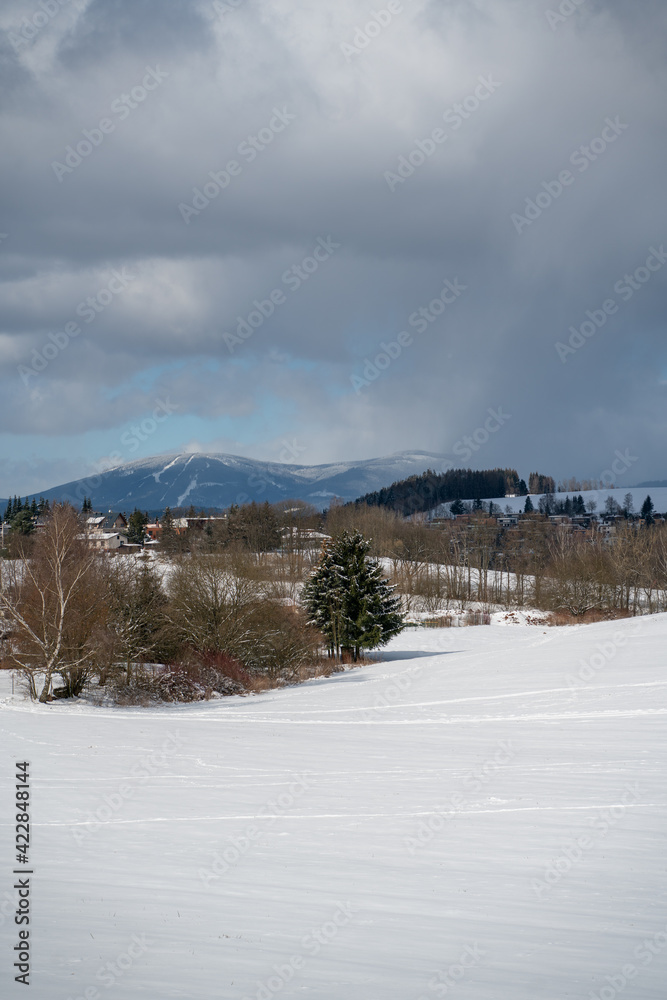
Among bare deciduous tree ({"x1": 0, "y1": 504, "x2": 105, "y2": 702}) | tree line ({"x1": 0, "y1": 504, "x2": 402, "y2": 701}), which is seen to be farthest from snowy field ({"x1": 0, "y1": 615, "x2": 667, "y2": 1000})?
tree line ({"x1": 0, "y1": 504, "x2": 402, "y2": 701})

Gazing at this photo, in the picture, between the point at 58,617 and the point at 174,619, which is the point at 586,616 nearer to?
the point at 174,619

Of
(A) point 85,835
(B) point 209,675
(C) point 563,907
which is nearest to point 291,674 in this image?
(B) point 209,675

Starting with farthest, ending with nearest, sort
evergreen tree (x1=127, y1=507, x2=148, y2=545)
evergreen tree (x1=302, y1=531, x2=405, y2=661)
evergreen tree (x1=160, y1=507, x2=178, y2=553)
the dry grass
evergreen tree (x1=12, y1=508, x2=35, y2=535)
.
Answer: evergreen tree (x1=127, y1=507, x2=148, y2=545), evergreen tree (x1=12, y1=508, x2=35, y2=535), evergreen tree (x1=160, y1=507, x2=178, y2=553), the dry grass, evergreen tree (x1=302, y1=531, x2=405, y2=661)

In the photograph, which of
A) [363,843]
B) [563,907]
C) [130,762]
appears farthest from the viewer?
[130,762]

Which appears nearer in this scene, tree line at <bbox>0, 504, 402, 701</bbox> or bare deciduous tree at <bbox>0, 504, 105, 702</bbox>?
bare deciduous tree at <bbox>0, 504, 105, 702</bbox>

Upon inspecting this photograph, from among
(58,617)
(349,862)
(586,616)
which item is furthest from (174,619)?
(586,616)

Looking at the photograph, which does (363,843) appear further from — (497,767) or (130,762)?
(130,762)

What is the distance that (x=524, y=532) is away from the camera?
463ft

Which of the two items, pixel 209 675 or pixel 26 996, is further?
pixel 209 675

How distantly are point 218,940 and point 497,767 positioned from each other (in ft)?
28.0

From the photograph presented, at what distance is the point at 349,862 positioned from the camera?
917 cm

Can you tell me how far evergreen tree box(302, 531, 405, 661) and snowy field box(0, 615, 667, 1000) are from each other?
1214 inches

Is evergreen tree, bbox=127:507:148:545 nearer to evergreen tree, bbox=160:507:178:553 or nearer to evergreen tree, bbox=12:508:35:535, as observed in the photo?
evergreen tree, bbox=160:507:178:553

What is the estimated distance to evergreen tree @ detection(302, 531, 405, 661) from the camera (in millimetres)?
50875
